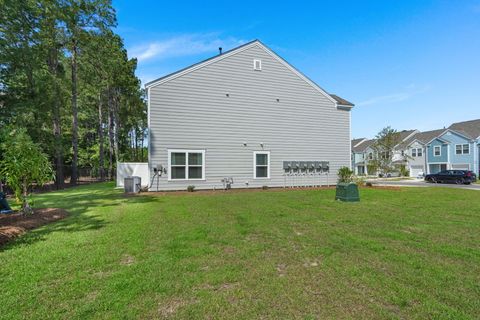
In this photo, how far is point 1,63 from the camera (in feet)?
44.1

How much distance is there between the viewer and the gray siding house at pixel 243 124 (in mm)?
13242

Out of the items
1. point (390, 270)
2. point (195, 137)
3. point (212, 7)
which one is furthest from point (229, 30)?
point (390, 270)

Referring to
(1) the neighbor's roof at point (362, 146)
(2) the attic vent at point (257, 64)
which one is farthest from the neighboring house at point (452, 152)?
(2) the attic vent at point (257, 64)

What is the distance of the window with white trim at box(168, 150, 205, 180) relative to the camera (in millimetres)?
13273

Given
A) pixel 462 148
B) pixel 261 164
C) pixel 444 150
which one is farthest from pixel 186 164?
pixel 444 150

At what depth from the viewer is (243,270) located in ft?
11.1

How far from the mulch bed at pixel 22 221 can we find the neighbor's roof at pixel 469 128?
41410 mm

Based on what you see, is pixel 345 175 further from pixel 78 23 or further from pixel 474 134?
pixel 474 134

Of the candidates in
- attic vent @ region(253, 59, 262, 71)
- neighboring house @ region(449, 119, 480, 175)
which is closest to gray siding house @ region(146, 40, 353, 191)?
attic vent @ region(253, 59, 262, 71)

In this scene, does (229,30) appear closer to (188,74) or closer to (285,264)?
(188,74)

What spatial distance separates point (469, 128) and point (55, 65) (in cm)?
4626

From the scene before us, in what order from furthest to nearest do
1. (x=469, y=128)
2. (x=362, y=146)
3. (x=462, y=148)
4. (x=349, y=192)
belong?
(x=362, y=146), (x=469, y=128), (x=462, y=148), (x=349, y=192)

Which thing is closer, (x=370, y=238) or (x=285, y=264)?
(x=285, y=264)

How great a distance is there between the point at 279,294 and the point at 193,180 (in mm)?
11238
